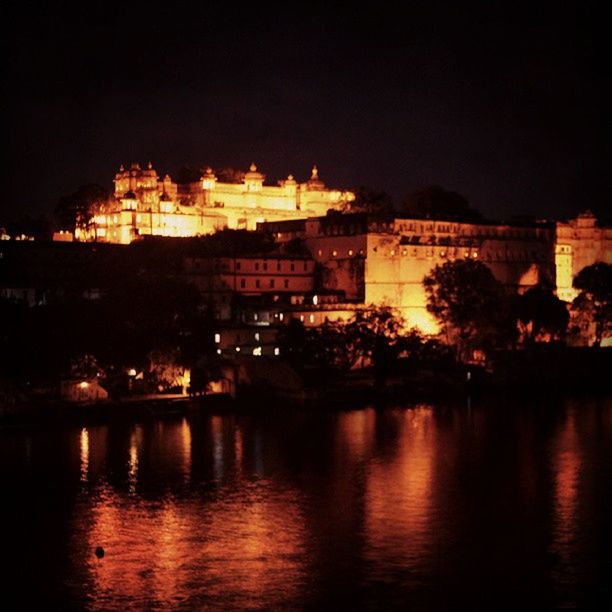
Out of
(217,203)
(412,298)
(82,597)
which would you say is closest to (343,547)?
(82,597)

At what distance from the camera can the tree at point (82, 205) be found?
117 feet

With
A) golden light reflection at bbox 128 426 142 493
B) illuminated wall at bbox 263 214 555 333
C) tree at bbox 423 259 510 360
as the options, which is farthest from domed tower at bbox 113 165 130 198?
golden light reflection at bbox 128 426 142 493

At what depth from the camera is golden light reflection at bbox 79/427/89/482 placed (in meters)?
16.9

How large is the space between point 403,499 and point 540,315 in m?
13.6

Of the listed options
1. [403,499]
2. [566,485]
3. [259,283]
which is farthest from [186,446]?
[259,283]

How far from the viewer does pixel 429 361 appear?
26.4 meters

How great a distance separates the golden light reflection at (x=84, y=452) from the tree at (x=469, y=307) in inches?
428

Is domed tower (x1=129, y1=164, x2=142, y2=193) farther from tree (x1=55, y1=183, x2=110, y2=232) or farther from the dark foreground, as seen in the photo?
the dark foreground

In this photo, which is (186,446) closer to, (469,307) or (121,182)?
(469,307)

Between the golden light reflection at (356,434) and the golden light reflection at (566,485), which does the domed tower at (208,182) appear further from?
the golden light reflection at (566,485)

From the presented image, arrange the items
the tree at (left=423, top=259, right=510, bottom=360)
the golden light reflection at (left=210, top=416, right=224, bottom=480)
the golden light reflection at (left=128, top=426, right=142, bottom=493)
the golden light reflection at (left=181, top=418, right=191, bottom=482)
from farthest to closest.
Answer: the tree at (left=423, top=259, right=510, bottom=360), the golden light reflection at (left=210, top=416, right=224, bottom=480), the golden light reflection at (left=181, top=418, right=191, bottom=482), the golden light reflection at (left=128, top=426, right=142, bottom=493)

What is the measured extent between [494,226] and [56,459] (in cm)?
1874

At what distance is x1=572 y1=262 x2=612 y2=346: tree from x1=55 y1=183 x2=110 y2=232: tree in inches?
564

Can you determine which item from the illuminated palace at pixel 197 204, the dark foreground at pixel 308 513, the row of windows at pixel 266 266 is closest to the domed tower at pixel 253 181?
the illuminated palace at pixel 197 204
